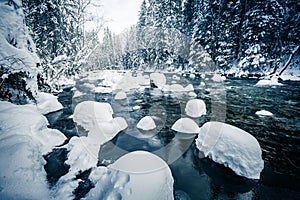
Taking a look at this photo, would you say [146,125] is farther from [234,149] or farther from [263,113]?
[263,113]

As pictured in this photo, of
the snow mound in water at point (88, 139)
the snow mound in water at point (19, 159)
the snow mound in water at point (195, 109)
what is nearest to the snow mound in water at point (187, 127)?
the snow mound in water at point (195, 109)

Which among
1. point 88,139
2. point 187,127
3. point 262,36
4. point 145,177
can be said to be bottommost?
point 88,139

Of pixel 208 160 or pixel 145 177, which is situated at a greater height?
pixel 145 177

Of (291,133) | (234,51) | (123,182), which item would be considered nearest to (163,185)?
(123,182)

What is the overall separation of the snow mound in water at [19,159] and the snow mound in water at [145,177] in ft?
4.06

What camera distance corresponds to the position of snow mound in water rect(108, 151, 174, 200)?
2.36 meters

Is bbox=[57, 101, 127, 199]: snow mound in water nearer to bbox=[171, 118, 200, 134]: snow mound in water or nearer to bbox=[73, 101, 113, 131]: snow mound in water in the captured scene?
bbox=[73, 101, 113, 131]: snow mound in water

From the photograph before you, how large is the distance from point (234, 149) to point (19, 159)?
410 cm

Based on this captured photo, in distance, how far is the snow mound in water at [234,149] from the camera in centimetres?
341

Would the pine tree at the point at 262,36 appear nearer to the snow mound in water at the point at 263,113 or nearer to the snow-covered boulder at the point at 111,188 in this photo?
the snow mound in water at the point at 263,113

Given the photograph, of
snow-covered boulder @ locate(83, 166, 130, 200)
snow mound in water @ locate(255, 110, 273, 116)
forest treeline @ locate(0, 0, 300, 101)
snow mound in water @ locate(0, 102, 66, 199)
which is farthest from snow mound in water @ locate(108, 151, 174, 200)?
snow mound in water @ locate(255, 110, 273, 116)

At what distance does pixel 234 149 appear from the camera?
3.56 metres

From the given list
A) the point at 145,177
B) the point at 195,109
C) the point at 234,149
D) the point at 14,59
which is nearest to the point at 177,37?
the point at 195,109

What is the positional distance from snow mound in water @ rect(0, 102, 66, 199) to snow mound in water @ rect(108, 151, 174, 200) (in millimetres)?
1239
